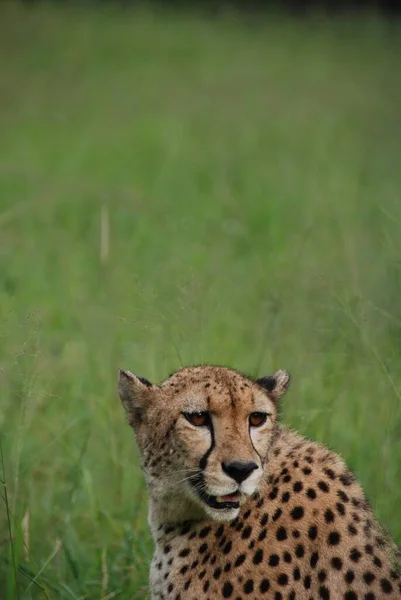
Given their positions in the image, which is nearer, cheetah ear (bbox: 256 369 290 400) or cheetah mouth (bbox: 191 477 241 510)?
cheetah mouth (bbox: 191 477 241 510)

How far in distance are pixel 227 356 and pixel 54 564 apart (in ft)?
7.33

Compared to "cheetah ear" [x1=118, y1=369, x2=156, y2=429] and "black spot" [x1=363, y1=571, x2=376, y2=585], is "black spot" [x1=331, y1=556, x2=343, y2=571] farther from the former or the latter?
"cheetah ear" [x1=118, y1=369, x2=156, y2=429]

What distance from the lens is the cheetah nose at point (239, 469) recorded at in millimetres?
3150

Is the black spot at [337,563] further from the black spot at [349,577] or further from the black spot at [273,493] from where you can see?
the black spot at [273,493]

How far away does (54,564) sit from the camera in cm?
431

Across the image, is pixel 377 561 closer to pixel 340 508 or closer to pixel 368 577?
pixel 368 577

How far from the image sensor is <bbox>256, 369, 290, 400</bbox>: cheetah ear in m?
3.52

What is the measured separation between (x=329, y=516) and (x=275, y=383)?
50 centimetres

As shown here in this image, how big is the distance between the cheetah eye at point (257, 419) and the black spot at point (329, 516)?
32cm

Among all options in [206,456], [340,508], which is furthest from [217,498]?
[340,508]

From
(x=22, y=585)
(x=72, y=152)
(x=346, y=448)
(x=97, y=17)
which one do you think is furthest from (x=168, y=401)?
(x=97, y=17)

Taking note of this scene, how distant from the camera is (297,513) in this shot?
3250 millimetres

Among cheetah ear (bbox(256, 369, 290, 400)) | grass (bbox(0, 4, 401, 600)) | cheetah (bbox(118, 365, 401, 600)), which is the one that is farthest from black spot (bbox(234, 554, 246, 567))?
grass (bbox(0, 4, 401, 600))

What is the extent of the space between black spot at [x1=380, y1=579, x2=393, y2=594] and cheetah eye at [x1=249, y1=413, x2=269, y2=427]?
56 centimetres
